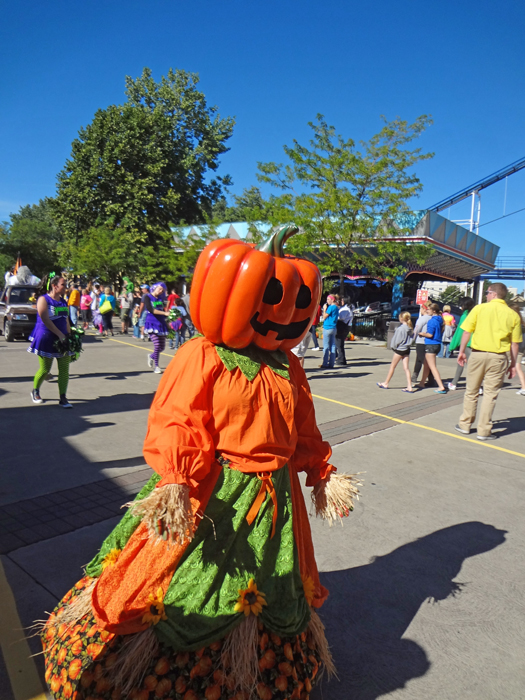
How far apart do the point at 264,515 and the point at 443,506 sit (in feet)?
9.40

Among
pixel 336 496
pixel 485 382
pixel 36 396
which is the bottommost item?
pixel 36 396

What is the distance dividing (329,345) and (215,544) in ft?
32.3

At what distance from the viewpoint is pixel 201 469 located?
71.2 inches

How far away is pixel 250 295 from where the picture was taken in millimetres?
2010

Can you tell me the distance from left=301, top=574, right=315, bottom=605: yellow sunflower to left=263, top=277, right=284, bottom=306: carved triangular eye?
118 cm

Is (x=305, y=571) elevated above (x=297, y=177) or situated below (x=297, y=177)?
below

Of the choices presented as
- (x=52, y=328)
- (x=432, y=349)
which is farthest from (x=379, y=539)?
(x=432, y=349)

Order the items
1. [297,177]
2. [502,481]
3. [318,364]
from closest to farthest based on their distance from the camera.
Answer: [502,481] → [318,364] → [297,177]

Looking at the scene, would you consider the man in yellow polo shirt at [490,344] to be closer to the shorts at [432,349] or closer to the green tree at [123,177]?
the shorts at [432,349]

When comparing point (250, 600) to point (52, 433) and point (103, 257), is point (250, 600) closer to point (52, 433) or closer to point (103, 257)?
point (52, 433)

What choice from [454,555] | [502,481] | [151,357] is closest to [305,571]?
[454,555]

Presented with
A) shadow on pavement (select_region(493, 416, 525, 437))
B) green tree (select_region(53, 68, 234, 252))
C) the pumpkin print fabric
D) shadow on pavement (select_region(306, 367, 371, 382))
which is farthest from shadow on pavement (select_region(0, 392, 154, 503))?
green tree (select_region(53, 68, 234, 252))

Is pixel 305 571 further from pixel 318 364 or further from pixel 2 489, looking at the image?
pixel 318 364

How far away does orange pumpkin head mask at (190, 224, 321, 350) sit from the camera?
2.01m
